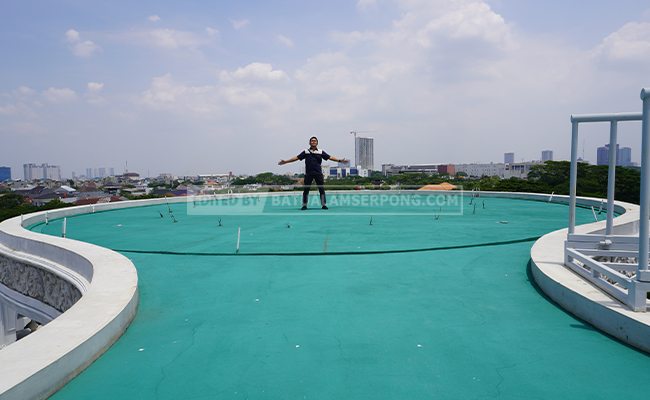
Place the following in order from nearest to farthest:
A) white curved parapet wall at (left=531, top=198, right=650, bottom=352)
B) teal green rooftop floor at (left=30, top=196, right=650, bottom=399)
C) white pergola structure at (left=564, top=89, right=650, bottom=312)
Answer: teal green rooftop floor at (left=30, top=196, right=650, bottom=399), white curved parapet wall at (left=531, top=198, right=650, bottom=352), white pergola structure at (left=564, top=89, right=650, bottom=312)

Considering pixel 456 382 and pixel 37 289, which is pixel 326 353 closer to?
pixel 456 382

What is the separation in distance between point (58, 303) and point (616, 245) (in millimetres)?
9877

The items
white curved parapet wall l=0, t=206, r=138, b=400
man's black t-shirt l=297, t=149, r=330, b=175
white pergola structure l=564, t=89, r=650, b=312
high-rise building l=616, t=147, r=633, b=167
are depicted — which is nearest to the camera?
white curved parapet wall l=0, t=206, r=138, b=400

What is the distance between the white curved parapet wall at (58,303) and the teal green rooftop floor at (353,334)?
0.61 ft

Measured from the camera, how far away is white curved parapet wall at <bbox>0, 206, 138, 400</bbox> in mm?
2910

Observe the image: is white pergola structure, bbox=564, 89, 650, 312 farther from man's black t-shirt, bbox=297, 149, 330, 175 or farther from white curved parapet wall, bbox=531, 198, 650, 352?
man's black t-shirt, bbox=297, 149, 330, 175

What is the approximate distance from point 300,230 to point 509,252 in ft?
19.1

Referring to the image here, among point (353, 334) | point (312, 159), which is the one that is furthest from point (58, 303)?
point (312, 159)

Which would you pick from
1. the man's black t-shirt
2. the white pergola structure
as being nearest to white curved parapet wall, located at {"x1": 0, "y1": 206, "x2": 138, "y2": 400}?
the white pergola structure

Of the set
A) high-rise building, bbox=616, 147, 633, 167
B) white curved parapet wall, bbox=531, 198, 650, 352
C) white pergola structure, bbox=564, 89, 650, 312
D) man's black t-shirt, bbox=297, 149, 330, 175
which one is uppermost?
high-rise building, bbox=616, 147, 633, 167

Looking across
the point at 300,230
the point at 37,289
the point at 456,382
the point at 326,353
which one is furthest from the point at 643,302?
the point at 37,289

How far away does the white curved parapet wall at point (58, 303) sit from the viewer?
9.55ft

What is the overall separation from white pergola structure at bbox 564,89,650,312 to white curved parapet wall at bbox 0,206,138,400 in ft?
17.7

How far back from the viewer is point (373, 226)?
12281mm
